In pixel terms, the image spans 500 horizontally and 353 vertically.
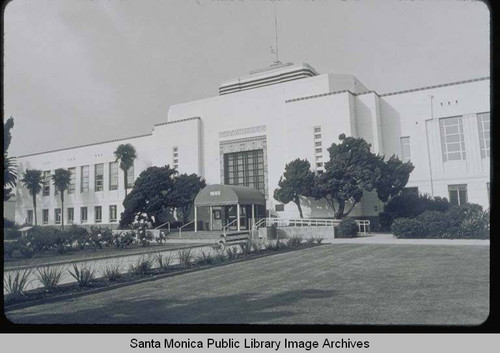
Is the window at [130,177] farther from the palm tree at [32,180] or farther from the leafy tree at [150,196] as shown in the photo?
the palm tree at [32,180]

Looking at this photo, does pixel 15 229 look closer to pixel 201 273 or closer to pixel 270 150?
pixel 201 273

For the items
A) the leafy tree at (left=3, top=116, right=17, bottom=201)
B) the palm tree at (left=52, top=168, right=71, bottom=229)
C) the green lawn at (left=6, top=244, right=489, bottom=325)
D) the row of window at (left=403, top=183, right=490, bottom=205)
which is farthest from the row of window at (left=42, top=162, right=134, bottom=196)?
the leafy tree at (left=3, top=116, right=17, bottom=201)

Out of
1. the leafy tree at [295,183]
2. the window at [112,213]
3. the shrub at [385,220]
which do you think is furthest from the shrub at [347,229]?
the window at [112,213]

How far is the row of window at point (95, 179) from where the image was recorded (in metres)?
40.6

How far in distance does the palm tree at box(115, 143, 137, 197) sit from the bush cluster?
2801 cm

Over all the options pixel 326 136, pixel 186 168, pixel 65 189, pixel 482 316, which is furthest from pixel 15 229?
pixel 65 189

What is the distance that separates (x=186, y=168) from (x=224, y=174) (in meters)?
4.01

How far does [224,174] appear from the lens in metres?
34.3

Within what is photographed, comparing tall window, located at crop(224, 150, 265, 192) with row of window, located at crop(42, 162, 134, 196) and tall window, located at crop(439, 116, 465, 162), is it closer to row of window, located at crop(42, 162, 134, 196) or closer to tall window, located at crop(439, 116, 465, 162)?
row of window, located at crop(42, 162, 134, 196)

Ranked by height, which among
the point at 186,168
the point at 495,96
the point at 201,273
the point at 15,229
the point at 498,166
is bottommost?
the point at 201,273

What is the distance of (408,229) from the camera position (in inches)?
772

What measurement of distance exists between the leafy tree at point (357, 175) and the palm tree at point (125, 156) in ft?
70.4

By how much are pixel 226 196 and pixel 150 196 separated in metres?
7.87

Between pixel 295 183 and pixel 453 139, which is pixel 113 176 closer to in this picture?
pixel 295 183
